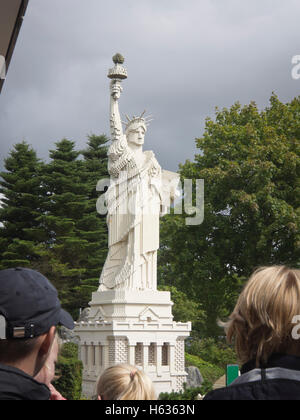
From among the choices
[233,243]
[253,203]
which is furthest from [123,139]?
[233,243]

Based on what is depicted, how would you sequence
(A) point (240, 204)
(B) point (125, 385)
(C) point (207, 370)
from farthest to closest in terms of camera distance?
1. (A) point (240, 204)
2. (C) point (207, 370)
3. (B) point (125, 385)

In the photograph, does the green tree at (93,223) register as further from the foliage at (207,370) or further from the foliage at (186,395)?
the foliage at (186,395)

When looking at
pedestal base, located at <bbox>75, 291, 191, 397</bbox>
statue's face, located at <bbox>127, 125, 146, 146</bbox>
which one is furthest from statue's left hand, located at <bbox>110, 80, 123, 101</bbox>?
pedestal base, located at <bbox>75, 291, 191, 397</bbox>

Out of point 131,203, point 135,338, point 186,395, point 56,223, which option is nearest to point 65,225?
point 56,223

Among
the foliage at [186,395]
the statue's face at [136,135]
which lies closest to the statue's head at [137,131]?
the statue's face at [136,135]

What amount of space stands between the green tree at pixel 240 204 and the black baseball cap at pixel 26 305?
66.4 feet

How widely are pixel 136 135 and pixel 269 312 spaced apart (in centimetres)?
1586

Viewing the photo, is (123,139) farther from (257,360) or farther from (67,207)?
(257,360)

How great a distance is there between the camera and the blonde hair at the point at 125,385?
9.25ft

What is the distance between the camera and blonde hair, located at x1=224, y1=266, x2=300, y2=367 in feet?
6.16

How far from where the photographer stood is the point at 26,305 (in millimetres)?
1895

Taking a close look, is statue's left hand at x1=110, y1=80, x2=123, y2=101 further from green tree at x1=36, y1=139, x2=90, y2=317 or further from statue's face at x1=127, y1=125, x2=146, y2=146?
green tree at x1=36, y1=139, x2=90, y2=317

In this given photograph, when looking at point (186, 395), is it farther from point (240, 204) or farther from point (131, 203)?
point (240, 204)

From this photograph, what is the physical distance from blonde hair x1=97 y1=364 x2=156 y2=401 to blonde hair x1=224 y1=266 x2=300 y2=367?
0.97 metres
